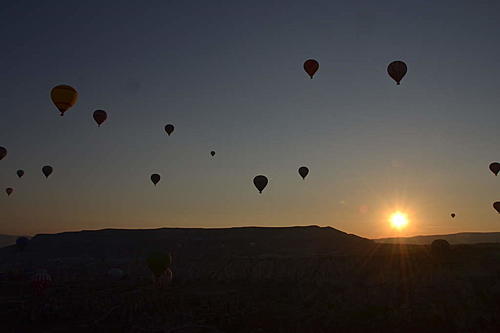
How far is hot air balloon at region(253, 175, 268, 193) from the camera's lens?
45.0 m

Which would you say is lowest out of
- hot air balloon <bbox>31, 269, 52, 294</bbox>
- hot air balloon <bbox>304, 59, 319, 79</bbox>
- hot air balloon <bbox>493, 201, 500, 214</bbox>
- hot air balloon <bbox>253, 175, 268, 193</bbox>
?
hot air balloon <bbox>31, 269, 52, 294</bbox>

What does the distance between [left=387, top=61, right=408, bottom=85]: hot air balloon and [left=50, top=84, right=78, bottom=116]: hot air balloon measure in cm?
→ 2443

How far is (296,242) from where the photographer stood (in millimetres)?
92250

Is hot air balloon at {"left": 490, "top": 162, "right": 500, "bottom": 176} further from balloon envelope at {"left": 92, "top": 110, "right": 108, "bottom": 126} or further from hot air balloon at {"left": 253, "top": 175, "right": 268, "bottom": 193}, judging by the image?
balloon envelope at {"left": 92, "top": 110, "right": 108, "bottom": 126}

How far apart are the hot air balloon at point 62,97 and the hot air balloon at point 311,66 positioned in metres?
18.6

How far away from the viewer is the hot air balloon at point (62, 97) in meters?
33.7

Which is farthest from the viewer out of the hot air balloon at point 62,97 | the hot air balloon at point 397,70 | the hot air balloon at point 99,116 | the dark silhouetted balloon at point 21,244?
the dark silhouetted balloon at point 21,244

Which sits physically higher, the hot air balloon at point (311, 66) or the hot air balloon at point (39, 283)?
the hot air balloon at point (311, 66)

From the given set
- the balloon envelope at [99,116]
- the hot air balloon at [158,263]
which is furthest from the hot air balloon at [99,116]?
the hot air balloon at [158,263]

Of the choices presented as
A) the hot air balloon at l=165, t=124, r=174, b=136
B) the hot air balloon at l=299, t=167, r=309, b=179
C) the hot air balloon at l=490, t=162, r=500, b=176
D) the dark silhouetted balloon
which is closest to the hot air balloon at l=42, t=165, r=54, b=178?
the hot air balloon at l=165, t=124, r=174, b=136

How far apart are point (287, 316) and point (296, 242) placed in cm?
6203

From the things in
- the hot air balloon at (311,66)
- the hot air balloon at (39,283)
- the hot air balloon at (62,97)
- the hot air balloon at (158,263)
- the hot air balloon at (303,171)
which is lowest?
the hot air balloon at (39,283)

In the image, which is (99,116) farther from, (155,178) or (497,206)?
(497,206)

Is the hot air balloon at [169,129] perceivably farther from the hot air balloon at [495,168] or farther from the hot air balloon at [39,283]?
the hot air balloon at [495,168]
